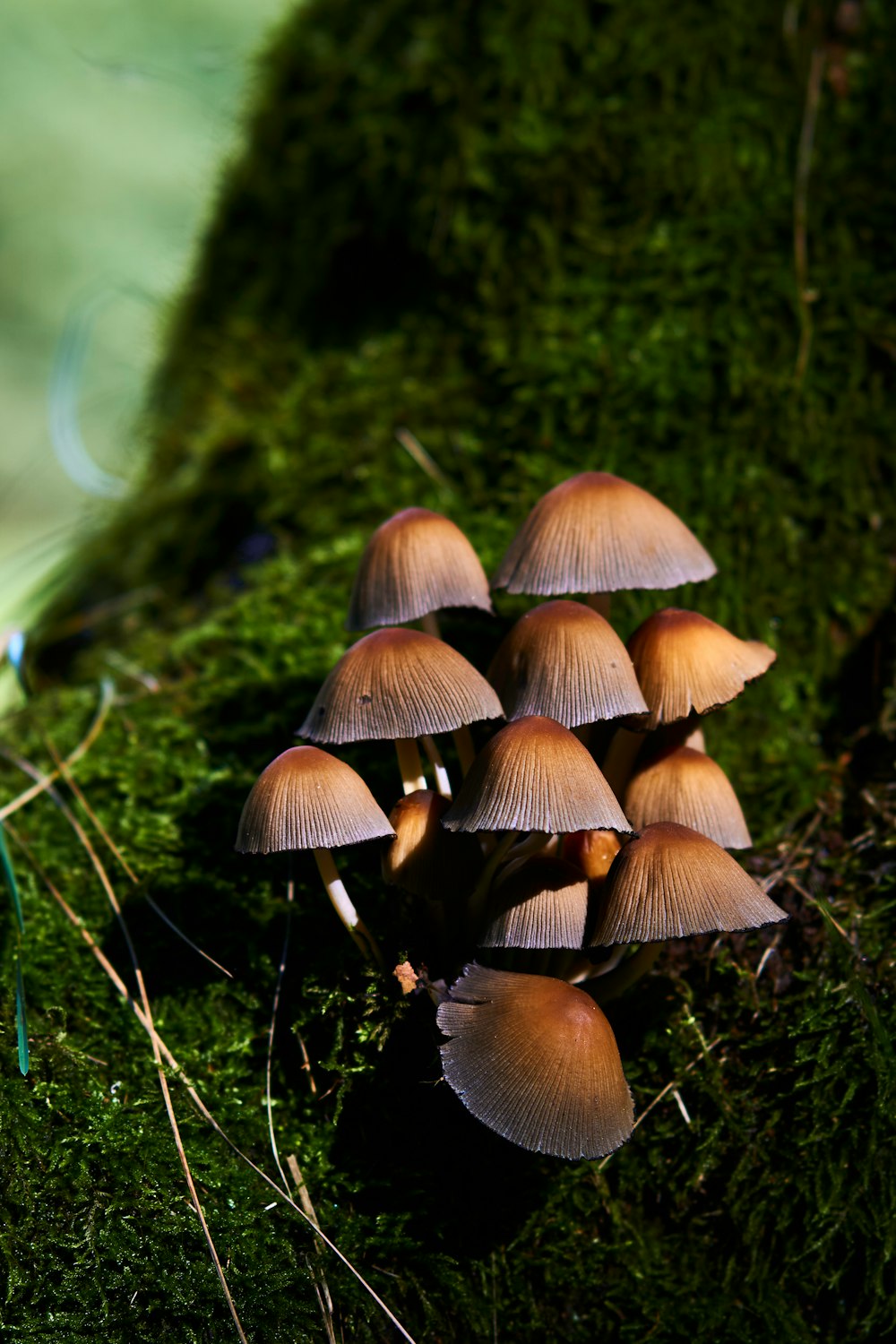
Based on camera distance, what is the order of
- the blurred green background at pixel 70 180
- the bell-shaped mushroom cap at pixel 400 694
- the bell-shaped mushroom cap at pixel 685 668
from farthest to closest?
the blurred green background at pixel 70 180, the bell-shaped mushroom cap at pixel 685 668, the bell-shaped mushroom cap at pixel 400 694

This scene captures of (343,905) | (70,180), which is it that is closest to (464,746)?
(343,905)

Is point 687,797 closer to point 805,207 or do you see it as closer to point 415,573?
point 415,573

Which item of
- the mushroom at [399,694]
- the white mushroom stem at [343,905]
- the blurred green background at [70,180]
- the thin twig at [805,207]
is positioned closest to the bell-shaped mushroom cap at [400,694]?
the mushroom at [399,694]

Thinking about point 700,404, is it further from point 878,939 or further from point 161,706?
point 161,706

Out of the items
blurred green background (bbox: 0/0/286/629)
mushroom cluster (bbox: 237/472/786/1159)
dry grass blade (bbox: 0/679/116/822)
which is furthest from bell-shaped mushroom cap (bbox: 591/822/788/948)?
blurred green background (bbox: 0/0/286/629)

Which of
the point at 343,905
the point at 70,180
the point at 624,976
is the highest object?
the point at 70,180

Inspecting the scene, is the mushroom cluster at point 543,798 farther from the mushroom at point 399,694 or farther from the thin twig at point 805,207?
the thin twig at point 805,207

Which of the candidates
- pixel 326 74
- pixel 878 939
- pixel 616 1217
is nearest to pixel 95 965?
pixel 616 1217
